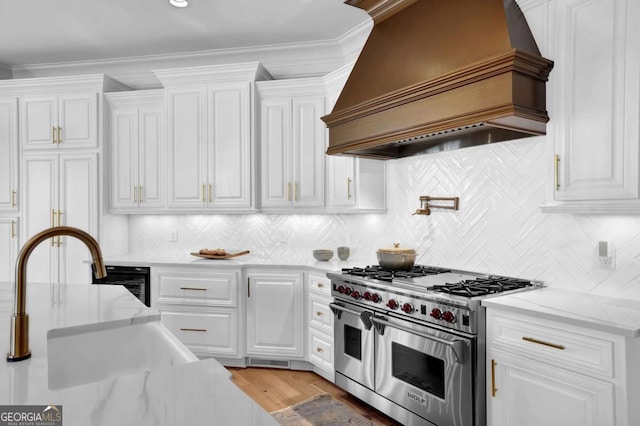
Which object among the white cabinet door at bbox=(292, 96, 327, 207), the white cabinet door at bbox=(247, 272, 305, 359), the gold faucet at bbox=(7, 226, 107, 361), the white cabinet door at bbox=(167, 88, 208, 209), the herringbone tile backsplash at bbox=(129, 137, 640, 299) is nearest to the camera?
the gold faucet at bbox=(7, 226, 107, 361)

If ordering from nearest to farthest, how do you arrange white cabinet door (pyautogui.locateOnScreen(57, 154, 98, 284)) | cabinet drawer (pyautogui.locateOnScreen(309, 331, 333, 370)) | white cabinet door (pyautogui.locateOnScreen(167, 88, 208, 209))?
cabinet drawer (pyautogui.locateOnScreen(309, 331, 333, 370)) < white cabinet door (pyautogui.locateOnScreen(167, 88, 208, 209)) < white cabinet door (pyautogui.locateOnScreen(57, 154, 98, 284))

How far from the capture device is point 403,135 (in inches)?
100

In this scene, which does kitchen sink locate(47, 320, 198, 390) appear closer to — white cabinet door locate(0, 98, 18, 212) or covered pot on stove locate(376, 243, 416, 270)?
covered pot on stove locate(376, 243, 416, 270)

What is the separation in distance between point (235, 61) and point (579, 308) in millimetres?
3690

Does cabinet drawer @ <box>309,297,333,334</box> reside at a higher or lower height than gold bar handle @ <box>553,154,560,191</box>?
lower

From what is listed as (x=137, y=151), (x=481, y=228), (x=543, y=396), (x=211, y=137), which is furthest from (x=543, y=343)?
(x=137, y=151)

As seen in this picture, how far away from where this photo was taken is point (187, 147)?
4105mm

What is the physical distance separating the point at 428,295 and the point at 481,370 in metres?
0.45

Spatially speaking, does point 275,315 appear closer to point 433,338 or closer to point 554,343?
point 433,338

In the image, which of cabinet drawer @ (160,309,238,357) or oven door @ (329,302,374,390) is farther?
cabinet drawer @ (160,309,238,357)

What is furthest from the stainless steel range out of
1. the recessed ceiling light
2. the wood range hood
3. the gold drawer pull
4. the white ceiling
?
the recessed ceiling light

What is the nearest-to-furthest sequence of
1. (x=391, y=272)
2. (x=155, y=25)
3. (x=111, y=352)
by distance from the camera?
(x=111, y=352) < (x=391, y=272) < (x=155, y=25)

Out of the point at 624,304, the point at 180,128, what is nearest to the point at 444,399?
the point at 624,304

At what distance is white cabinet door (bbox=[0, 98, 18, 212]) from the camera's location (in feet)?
14.1
